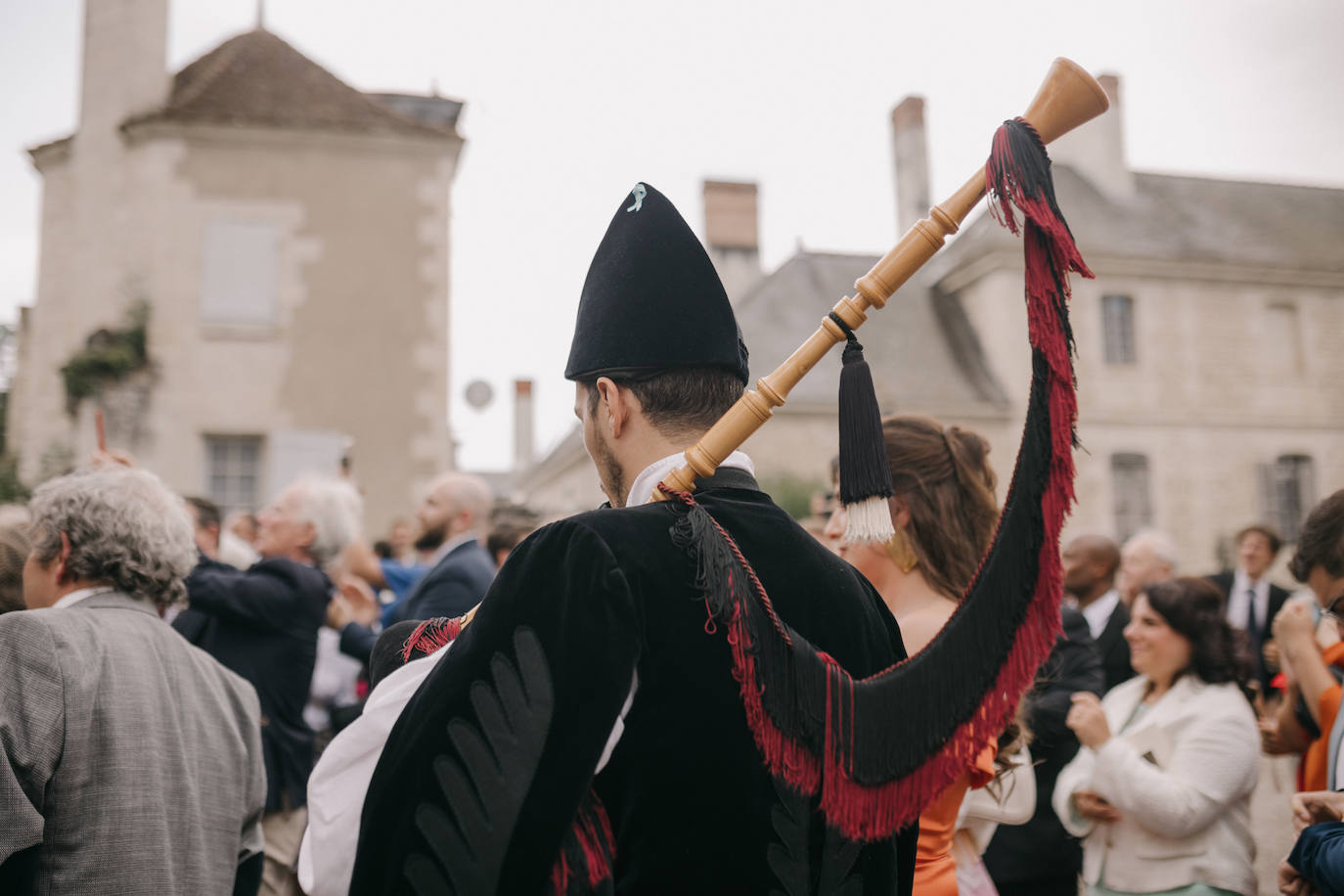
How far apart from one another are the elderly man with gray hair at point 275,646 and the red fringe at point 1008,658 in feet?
9.13

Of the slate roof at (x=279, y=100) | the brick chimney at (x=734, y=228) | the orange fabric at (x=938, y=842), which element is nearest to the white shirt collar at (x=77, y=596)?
the orange fabric at (x=938, y=842)

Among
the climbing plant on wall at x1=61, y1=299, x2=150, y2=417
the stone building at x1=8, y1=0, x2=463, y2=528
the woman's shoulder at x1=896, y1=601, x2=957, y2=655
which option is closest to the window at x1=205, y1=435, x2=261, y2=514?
the stone building at x1=8, y1=0, x2=463, y2=528

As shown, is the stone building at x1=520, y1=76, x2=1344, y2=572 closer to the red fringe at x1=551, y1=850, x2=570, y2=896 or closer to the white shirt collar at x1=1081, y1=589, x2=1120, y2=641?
the white shirt collar at x1=1081, y1=589, x2=1120, y2=641

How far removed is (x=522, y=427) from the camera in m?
39.0

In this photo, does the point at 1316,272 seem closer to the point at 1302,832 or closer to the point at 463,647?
the point at 1302,832

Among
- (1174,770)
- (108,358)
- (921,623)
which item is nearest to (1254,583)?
(1174,770)

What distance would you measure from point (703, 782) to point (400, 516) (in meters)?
11.0

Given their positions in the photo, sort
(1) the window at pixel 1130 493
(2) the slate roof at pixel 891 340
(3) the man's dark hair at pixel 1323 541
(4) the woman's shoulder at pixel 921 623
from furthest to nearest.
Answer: (1) the window at pixel 1130 493
(2) the slate roof at pixel 891 340
(3) the man's dark hair at pixel 1323 541
(4) the woman's shoulder at pixel 921 623

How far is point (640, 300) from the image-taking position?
1.69 m

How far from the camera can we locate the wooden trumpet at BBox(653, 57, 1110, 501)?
4.79 feet

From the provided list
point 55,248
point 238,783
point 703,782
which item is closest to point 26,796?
point 238,783

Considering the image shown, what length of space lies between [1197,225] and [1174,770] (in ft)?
71.3

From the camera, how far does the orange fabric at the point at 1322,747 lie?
3342mm

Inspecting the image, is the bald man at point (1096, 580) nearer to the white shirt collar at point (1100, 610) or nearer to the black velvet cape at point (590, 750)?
the white shirt collar at point (1100, 610)
